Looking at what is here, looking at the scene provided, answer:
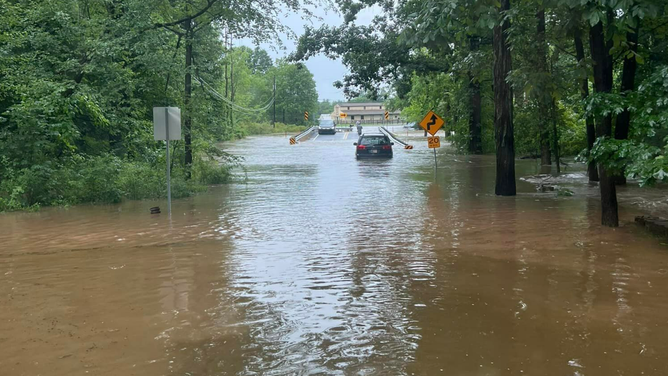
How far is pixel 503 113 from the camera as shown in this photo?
16750 mm

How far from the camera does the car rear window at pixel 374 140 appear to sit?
3409 cm

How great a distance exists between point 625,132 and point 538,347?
8655mm

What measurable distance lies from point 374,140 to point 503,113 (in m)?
17.9

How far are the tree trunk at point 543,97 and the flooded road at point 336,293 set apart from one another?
2.80 metres

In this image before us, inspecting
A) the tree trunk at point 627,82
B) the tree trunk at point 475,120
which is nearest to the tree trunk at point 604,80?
the tree trunk at point 627,82

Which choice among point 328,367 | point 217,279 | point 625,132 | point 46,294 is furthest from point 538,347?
point 625,132

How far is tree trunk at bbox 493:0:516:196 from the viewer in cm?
1644

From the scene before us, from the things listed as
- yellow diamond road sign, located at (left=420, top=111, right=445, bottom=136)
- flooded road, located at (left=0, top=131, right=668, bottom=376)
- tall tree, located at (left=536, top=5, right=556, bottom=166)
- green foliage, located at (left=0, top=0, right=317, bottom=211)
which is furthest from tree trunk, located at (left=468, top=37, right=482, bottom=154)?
flooded road, located at (left=0, top=131, right=668, bottom=376)

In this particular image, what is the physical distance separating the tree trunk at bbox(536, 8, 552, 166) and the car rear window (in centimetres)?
959

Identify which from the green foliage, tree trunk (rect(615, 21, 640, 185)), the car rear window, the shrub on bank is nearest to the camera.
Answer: tree trunk (rect(615, 21, 640, 185))

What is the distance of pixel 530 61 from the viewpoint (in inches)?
633

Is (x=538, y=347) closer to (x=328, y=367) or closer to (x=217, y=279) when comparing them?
(x=328, y=367)

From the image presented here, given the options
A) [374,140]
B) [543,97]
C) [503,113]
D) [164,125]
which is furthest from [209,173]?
[374,140]

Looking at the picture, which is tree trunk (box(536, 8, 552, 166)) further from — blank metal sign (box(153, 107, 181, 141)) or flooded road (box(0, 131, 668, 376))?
blank metal sign (box(153, 107, 181, 141))
